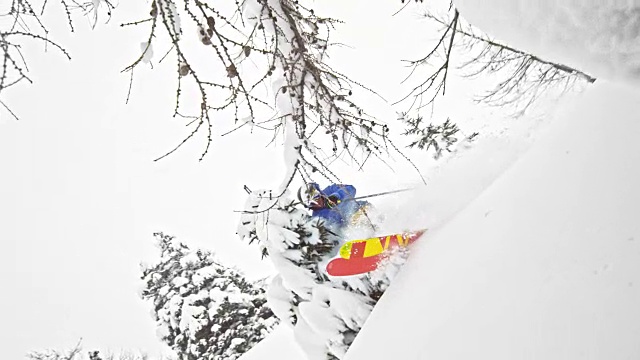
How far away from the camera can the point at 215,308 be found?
13188mm

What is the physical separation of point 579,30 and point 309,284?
494 cm

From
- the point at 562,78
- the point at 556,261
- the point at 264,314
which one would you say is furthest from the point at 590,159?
the point at 264,314

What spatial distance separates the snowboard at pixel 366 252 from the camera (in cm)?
448

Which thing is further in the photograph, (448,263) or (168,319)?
(168,319)

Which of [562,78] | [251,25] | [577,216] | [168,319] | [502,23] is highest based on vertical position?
[168,319]

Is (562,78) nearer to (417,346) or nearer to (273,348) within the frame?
(273,348)

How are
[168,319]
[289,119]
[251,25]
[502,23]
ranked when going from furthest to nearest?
[168,319]
[289,119]
[251,25]
[502,23]

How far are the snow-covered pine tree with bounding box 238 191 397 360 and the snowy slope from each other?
1.04m

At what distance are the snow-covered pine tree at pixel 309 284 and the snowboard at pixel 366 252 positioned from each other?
17cm

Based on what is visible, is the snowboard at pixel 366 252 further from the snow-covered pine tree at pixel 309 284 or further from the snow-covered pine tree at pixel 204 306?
the snow-covered pine tree at pixel 204 306

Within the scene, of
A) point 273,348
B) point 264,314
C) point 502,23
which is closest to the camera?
point 502,23

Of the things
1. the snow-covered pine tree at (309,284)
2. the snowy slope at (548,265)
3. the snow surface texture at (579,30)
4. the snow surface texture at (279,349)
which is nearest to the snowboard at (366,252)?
the snow-covered pine tree at (309,284)

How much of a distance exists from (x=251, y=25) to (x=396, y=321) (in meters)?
2.37

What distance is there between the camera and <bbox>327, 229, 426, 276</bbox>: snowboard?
14.7 ft
